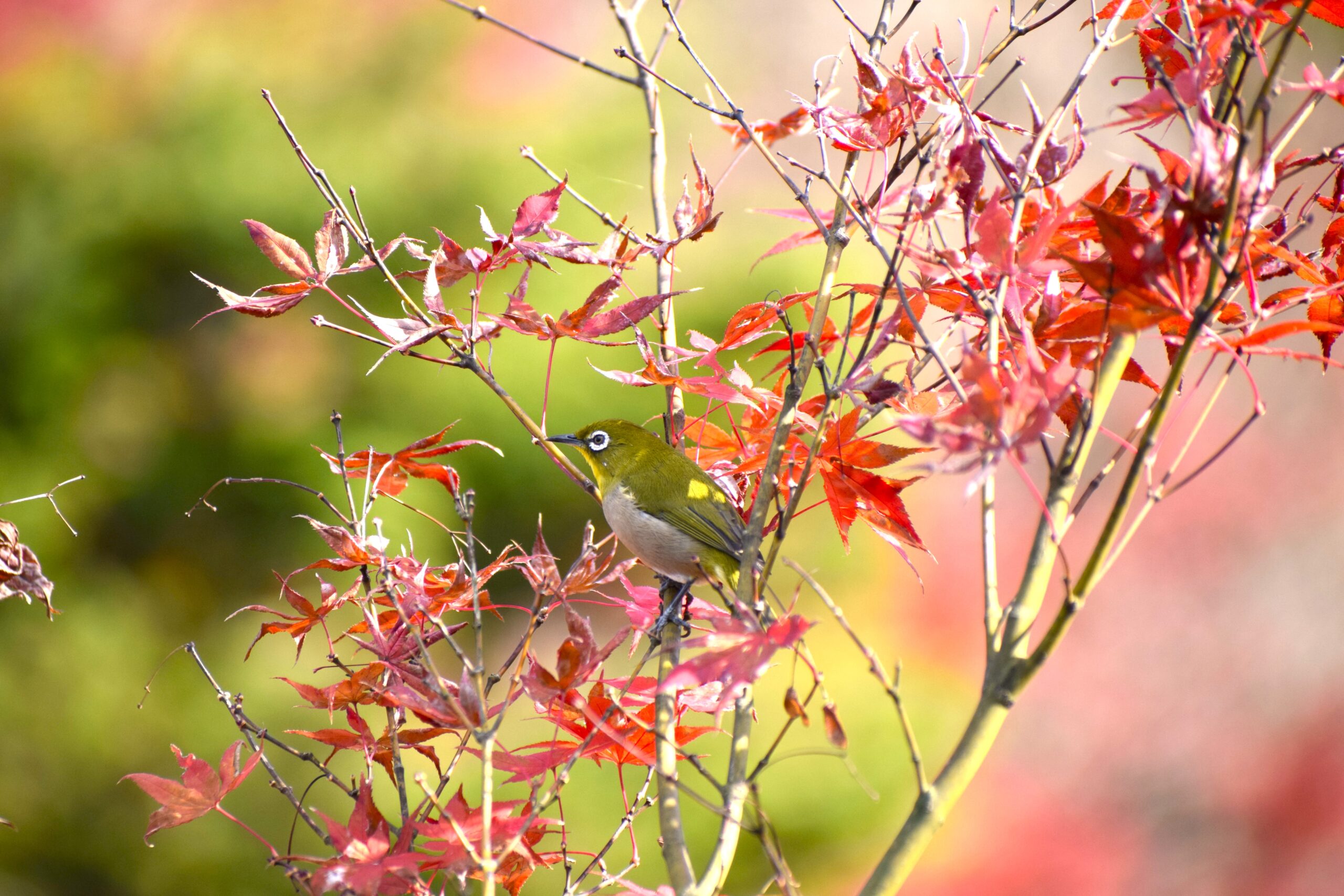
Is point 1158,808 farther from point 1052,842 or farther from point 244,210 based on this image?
point 244,210

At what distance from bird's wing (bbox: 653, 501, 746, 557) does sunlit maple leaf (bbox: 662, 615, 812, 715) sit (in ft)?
2.03

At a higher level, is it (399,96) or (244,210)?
(399,96)

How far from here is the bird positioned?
1.08 meters

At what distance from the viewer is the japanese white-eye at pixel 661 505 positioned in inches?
42.6

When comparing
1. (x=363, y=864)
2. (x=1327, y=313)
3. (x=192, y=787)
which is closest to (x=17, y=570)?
(x=192, y=787)

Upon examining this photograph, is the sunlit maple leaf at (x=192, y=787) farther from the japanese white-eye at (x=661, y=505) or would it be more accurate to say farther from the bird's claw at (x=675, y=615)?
the japanese white-eye at (x=661, y=505)

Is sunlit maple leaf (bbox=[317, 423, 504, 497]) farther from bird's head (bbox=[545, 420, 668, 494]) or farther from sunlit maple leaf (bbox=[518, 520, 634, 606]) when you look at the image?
bird's head (bbox=[545, 420, 668, 494])

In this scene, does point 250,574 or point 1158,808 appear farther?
point 1158,808

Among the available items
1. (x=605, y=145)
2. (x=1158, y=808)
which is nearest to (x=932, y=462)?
(x=605, y=145)

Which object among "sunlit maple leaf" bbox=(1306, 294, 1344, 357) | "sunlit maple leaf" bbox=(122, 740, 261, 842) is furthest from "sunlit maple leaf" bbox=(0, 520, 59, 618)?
"sunlit maple leaf" bbox=(1306, 294, 1344, 357)

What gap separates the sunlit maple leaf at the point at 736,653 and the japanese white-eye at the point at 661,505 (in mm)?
519

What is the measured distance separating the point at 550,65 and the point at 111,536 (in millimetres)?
2068

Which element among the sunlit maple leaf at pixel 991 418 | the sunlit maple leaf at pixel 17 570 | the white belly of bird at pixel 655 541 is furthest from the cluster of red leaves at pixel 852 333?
the white belly of bird at pixel 655 541

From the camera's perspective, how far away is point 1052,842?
3510 mm
